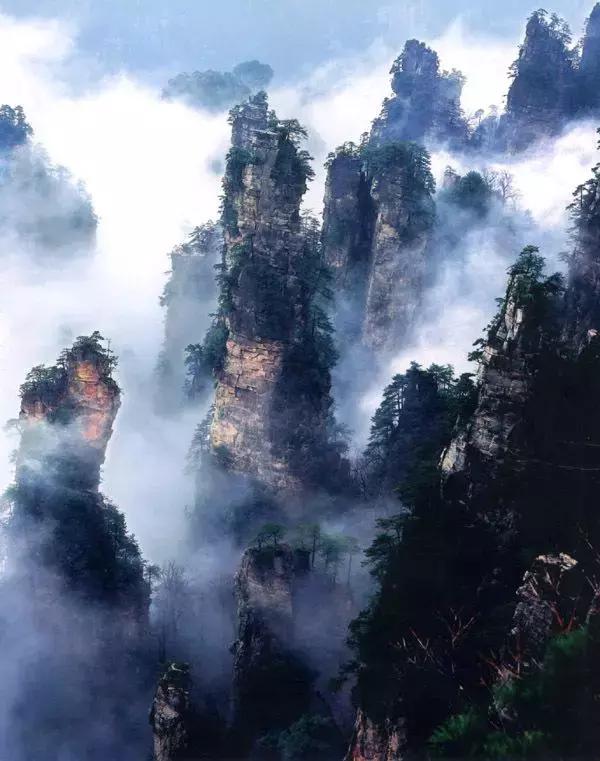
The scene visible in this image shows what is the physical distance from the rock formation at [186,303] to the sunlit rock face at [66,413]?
2826 cm

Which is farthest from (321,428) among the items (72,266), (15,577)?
(72,266)

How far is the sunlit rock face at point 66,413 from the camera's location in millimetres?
40469

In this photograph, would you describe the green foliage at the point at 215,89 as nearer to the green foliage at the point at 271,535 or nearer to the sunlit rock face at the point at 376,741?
the green foliage at the point at 271,535

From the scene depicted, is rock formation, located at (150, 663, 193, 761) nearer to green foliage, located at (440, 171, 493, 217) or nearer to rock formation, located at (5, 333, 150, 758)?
rock formation, located at (5, 333, 150, 758)

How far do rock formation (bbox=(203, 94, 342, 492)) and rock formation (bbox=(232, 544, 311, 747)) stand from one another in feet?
31.7

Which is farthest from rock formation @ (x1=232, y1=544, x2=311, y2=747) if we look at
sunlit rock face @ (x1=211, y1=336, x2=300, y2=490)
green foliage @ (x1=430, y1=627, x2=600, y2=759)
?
green foliage @ (x1=430, y1=627, x2=600, y2=759)

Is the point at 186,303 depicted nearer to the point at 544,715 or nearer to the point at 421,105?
the point at 421,105

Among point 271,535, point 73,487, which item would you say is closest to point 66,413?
point 73,487

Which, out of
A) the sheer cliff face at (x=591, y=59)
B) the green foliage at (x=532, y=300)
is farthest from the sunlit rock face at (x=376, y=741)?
the sheer cliff face at (x=591, y=59)

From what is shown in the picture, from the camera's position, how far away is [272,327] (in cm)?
4828

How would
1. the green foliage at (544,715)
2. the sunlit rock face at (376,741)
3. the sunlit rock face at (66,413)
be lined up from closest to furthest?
1. the green foliage at (544,715)
2. the sunlit rock face at (376,741)
3. the sunlit rock face at (66,413)

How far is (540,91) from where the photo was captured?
71.2m

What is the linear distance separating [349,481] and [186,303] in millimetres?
30676

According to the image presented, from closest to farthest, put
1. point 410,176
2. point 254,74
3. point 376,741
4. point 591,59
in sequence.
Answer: point 376,741, point 410,176, point 591,59, point 254,74
